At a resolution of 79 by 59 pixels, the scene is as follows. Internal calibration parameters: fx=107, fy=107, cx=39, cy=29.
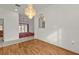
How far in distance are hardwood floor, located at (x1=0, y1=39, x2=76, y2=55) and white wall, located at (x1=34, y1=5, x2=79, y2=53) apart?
0.08 meters

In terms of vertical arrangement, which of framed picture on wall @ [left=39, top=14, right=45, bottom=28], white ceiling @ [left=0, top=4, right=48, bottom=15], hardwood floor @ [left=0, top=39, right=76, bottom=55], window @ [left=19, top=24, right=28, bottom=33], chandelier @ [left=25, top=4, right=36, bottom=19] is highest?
white ceiling @ [left=0, top=4, right=48, bottom=15]

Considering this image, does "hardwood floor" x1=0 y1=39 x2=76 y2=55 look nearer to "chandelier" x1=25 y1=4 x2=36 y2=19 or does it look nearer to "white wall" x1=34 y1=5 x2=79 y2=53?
"white wall" x1=34 y1=5 x2=79 y2=53

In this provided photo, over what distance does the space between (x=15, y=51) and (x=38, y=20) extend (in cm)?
61

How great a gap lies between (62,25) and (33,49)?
1.96 ft

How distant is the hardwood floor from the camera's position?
1619 millimetres

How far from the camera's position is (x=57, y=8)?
1.68 meters

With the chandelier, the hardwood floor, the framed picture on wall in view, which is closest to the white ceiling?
the chandelier

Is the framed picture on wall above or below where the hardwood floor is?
above

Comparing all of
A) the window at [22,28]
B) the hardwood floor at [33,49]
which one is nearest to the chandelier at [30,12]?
the window at [22,28]

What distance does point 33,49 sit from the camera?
1.70m

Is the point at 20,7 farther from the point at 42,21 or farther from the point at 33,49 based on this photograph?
the point at 33,49

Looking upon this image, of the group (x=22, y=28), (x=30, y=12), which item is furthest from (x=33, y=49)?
(x=30, y=12)
